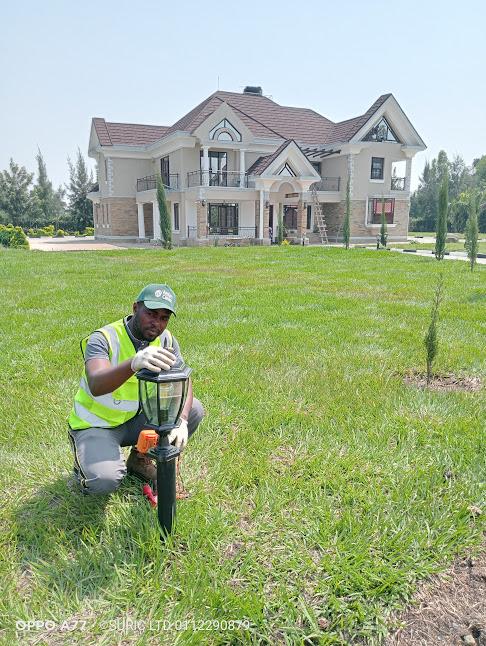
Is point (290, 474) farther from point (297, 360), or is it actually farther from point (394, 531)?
point (297, 360)

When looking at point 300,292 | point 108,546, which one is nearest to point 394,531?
point 108,546

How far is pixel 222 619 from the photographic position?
A: 2.22 metres

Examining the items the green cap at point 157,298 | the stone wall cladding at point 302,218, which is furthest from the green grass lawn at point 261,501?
the stone wall cladding at point 302,218

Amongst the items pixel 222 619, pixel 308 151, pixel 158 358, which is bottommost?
pixel 222 619

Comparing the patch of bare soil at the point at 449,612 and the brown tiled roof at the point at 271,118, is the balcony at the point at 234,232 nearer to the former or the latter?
the brown tiled roof at the point at 271,118

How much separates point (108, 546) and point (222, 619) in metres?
0.77

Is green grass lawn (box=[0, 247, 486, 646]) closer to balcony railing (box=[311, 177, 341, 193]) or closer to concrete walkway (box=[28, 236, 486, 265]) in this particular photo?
concrete walkway (box=[28, 236, 486, 265])

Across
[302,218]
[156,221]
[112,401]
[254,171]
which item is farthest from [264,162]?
[112,401]

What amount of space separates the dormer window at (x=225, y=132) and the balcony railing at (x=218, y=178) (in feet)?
6.23

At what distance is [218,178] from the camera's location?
2973 cm

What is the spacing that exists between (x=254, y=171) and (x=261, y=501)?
1107 inches

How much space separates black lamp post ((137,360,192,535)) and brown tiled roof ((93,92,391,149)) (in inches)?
1206

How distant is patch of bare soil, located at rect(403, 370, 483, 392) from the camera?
16.3 feet

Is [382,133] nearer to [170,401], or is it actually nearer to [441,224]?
[441,224]
